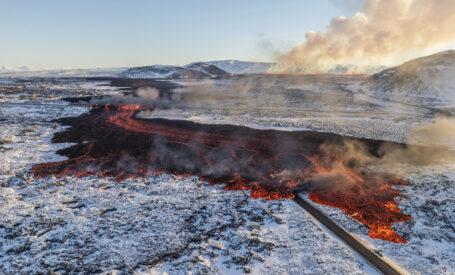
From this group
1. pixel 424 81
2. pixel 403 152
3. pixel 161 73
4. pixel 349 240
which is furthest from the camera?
pixel 161 73

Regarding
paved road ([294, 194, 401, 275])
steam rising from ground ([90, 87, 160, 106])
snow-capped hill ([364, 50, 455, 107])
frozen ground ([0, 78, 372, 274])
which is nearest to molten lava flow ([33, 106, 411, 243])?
paved road ([294, 194, 401, 275])

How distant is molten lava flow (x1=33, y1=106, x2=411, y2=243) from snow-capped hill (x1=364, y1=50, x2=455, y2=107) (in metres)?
32.2

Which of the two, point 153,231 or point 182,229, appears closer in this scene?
point 153,231

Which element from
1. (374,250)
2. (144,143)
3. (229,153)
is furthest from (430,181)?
(144,143)

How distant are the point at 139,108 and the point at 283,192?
27901 mm

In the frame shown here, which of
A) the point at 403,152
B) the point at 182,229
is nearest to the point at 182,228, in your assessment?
the point at 182,229

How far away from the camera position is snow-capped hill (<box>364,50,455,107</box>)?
3909 cm

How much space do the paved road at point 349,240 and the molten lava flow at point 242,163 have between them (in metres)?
0.74

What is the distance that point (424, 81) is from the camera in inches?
1662

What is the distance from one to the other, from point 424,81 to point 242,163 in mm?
46249

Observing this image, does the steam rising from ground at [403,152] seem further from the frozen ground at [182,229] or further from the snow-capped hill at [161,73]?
the snow-capped hill at [161,73]

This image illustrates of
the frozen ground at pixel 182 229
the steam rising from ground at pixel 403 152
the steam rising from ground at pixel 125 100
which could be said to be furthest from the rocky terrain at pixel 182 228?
the steam rising from ground at pixel 125 100

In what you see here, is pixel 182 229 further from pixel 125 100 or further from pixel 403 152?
pixel 125 100

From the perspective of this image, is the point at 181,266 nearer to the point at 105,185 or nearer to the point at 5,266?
the point at 5,266
